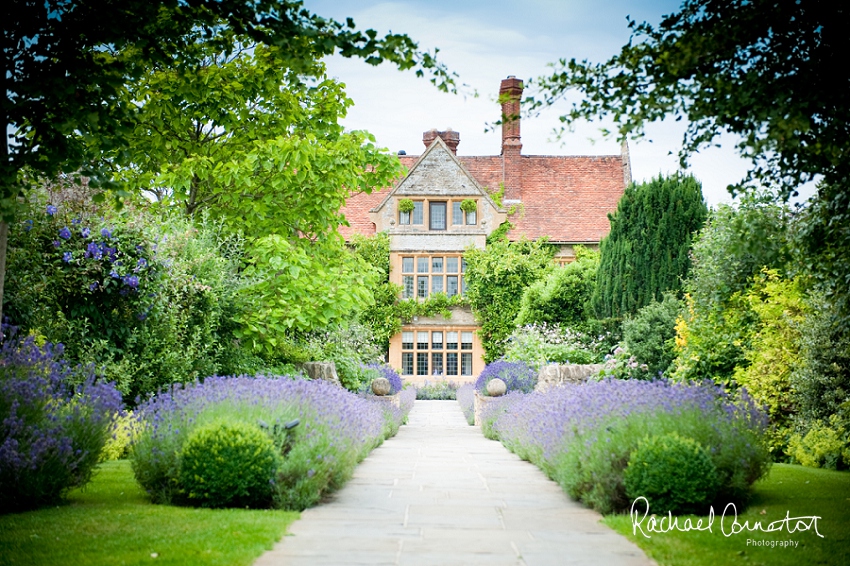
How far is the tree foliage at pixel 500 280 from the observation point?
93.3ft

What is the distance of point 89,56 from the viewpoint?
6902mm

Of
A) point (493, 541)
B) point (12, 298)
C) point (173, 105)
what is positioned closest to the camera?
point (493, 541)

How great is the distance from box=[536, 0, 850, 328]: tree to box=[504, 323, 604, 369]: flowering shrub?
13559 mm

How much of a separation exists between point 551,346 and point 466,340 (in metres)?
7.67

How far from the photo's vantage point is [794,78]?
571 centimetres

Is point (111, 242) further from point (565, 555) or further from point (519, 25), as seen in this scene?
point (565, 555)

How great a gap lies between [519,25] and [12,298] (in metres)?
6.34

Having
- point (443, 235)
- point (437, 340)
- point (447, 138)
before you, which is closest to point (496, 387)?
point (437, 340)

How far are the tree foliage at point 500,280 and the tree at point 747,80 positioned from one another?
70.3 ft

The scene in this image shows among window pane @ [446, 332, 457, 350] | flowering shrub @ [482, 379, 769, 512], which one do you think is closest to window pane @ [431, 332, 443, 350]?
window pane @ [446, 332, 457, 350]

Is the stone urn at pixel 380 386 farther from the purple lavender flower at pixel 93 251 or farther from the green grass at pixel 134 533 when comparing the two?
the green grass at pixel 134 533

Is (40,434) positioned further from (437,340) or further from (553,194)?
(553,194)

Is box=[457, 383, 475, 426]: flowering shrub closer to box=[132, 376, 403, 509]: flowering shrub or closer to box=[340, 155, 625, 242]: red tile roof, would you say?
box=[340, 155, 625, 242]: red tile roof

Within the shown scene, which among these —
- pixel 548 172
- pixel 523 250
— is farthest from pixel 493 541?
pixel 548 172
